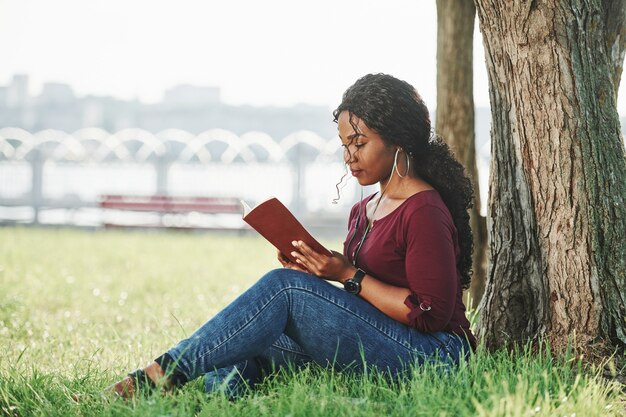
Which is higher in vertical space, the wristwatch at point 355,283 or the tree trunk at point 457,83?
the tree trunk at point 457,83

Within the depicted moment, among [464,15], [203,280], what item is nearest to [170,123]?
[203,280]

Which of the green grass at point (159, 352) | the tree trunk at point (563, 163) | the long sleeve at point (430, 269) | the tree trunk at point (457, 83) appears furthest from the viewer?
the tree trunk at point (457, 83)

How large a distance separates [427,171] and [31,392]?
172 centimetres

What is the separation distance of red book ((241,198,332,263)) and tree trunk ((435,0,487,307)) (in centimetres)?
200

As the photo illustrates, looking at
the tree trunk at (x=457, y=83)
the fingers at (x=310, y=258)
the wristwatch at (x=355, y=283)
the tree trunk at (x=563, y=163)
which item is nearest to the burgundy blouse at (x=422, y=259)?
the wristwatch at (x=355, y=283)

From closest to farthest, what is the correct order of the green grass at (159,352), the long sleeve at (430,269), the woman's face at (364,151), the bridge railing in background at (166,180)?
the green grass at (159,352) < the long sleeve at (430,269) < the woman's face at (364,151) < the bridge railing in background at (166,180)

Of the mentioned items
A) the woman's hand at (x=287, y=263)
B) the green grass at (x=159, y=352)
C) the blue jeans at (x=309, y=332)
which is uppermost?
the woman's hand at (x=287, y=263)

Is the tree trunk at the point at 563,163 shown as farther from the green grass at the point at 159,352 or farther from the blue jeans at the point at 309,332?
the blue jeans at the point at 309,332

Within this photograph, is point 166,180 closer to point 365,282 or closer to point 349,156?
point 349,156

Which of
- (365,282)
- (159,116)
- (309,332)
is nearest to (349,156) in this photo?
(365,282)

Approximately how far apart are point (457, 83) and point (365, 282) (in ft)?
7.24

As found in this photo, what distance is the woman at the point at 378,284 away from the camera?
304 cm

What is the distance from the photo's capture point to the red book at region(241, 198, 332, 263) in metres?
3.11

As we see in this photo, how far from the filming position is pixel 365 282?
3.15 metres
